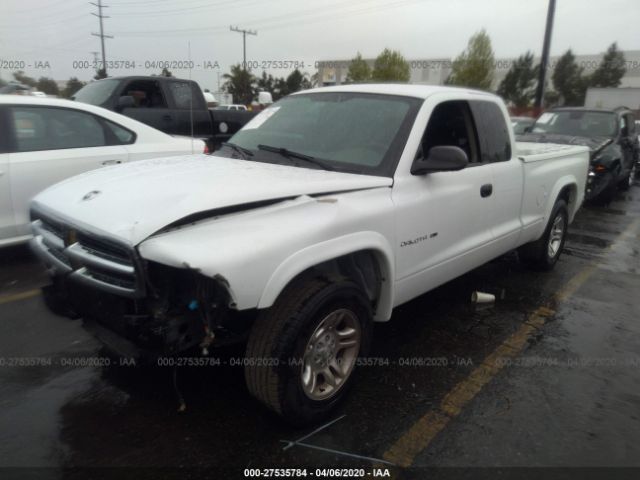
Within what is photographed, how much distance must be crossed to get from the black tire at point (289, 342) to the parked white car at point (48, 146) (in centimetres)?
342

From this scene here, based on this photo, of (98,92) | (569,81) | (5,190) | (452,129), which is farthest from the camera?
(569,81)

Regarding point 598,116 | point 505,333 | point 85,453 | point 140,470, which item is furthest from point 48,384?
point 598,116

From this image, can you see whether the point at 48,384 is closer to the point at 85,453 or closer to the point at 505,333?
the point at 85,453

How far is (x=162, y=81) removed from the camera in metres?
8.31

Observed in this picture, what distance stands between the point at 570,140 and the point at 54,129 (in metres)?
8.93

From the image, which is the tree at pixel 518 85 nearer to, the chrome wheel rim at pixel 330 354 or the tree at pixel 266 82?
the tree at pixel 266 82

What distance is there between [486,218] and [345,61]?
206 ft

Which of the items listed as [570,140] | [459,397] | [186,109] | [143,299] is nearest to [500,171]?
[459,397]

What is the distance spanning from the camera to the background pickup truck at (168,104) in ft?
25.7

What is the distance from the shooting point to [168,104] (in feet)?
27.2

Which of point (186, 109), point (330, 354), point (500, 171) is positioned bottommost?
point (330, 354)

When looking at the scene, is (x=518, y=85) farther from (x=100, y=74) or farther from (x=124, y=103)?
(x=124, y=103)

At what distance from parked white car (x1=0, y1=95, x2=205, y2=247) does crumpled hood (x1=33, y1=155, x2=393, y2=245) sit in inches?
79.9

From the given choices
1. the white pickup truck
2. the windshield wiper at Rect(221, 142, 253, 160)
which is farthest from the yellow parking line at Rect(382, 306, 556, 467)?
the windshield wiper at Rect(221, 142, 253, 160)
